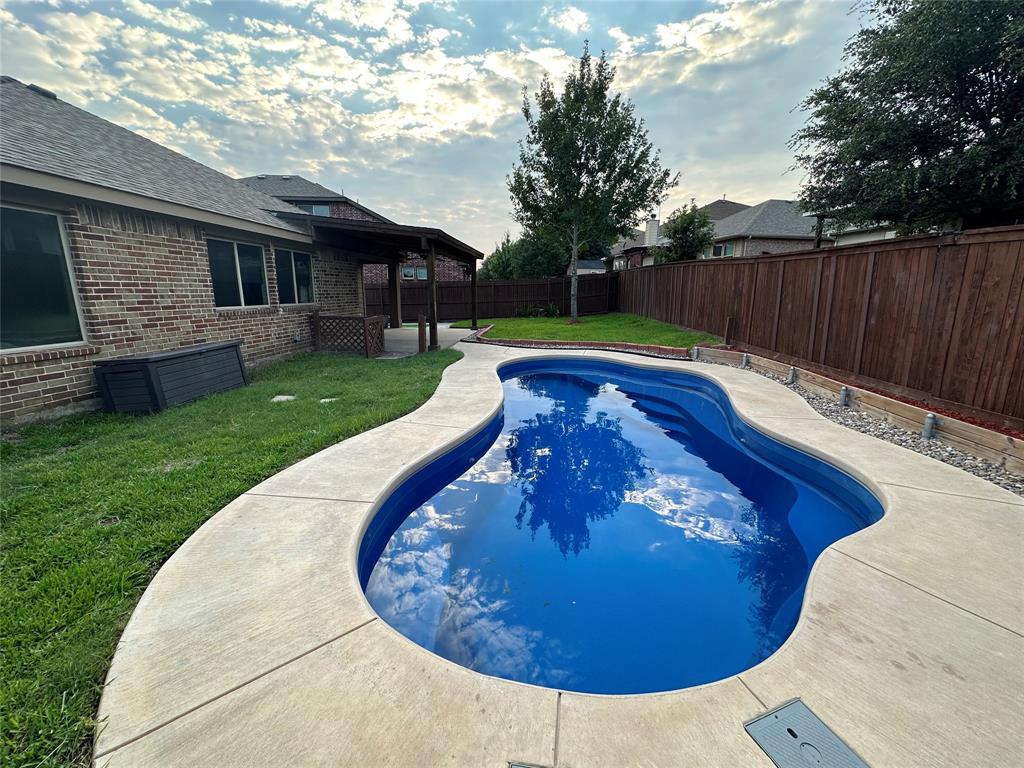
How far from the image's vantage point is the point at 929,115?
9227 millimetres

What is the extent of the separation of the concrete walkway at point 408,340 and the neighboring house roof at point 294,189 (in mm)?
12361

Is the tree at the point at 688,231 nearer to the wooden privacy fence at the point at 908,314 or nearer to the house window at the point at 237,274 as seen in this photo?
the wooden privacy fence at the point at 908,314

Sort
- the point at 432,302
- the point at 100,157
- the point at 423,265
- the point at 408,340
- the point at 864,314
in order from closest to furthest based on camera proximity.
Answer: the point at 100,157 < the point at 864,314 < the point at 432,302 < the point at 408,340 < the point at 423,265

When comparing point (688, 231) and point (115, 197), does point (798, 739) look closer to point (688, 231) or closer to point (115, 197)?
point (115, 197)

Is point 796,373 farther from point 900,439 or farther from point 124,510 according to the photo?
point 124,510

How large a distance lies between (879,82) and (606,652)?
42.5 ft

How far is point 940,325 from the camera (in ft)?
17.1

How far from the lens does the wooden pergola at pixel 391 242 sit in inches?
361

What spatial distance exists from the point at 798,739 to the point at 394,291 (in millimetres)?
16416

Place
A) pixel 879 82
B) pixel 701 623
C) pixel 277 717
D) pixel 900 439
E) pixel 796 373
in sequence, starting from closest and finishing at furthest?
pixel 277 717 → pixel 701 623 → pixel 900 439 → pixel 796 373 → pixel 879 82

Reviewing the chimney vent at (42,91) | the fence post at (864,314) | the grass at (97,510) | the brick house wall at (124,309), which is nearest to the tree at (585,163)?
the brick house wall at (124,309)

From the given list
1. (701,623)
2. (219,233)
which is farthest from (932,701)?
(219,233)

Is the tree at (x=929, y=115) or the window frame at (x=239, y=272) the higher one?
the tree at (x=929, y=115)

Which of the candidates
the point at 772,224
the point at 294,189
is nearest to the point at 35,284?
the point at 294,189
